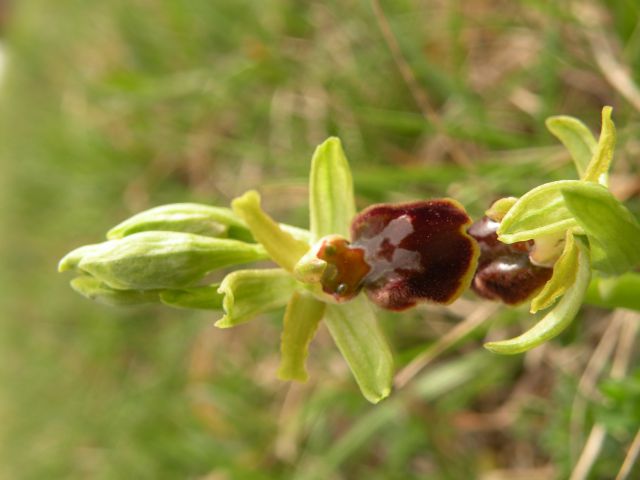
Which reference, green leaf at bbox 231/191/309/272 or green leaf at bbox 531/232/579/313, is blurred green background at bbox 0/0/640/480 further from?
green leaf at bbox 231/191/309/272

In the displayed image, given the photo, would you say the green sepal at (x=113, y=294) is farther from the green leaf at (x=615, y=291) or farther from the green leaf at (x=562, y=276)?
the green leaf at (x=615, y=291)

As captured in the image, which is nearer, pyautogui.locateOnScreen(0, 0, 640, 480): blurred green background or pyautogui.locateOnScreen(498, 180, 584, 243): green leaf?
pyautogui.locateOnScreen(498, 180, 584, 243): green leaf

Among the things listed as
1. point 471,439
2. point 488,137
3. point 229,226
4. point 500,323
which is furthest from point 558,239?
point 471,439

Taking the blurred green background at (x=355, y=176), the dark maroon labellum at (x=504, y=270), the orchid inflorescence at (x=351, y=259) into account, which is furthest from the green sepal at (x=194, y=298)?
the blurred green background at (x=355, y=176)

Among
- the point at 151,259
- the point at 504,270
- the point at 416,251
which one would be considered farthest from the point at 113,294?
the point at 504,270

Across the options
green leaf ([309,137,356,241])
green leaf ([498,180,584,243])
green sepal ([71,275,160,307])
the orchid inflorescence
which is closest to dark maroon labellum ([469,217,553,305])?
the orchid inflorescence
